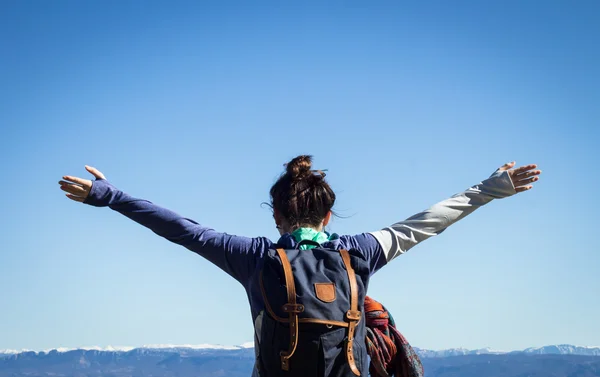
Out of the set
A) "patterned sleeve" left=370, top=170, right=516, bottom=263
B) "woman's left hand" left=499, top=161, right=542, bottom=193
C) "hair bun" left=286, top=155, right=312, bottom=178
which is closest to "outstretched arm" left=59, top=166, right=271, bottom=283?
"hair bun" left=286, top=155, right=312, bottom=178

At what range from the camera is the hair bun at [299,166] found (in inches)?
176

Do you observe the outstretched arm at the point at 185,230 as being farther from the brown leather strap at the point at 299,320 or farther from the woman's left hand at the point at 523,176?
the woman's left hand at the point at 523,176

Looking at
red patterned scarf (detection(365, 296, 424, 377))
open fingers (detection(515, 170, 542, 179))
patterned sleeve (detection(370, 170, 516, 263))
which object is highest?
open fingers (detection(515, 170, 542, 179))

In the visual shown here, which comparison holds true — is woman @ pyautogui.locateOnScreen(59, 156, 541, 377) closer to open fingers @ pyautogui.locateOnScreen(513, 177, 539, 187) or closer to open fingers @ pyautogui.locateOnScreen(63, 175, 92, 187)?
open fingers @ pyautogui.locateOnScreen(63, 175, 92, 187)

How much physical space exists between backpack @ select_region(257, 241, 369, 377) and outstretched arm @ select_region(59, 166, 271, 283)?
313 millimetres

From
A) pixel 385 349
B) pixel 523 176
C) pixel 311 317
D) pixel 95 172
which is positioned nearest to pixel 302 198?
pixel 311 317

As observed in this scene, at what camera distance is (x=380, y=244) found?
447 cm

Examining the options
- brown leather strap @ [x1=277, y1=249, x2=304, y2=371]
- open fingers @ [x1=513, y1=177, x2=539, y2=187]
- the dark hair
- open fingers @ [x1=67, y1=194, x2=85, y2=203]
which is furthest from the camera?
open fingers @ [x1=513, y1=177, x2=539, y2=187]

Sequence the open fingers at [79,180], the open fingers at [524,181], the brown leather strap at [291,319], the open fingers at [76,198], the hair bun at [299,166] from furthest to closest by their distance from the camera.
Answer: the open fingers at [524,181] < the hair bun at [299,166] < the open fingers at [76,198] < the open fingers at [79,180] < the brown leather strap at [291,319]

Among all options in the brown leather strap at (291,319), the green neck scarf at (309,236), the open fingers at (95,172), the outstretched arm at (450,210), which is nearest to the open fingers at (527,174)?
the outstretched arm at (450,210)

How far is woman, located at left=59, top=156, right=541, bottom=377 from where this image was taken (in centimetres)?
417

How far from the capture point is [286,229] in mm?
4422

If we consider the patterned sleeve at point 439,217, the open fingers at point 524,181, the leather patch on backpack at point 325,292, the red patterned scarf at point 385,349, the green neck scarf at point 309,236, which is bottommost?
the red patterned scarf at point 385,349

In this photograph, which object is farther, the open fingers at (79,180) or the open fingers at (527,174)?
the open fingers at (527,174)
